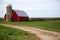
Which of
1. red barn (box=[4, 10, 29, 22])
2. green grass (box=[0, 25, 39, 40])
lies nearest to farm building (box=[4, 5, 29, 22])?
red barn (box=[4, 10, 29, 22])

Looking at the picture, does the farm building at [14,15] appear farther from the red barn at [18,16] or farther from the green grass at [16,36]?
the green grass at [16,36]

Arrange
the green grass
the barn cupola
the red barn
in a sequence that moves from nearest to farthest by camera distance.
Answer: the green grass < the red barn < the barn cupola

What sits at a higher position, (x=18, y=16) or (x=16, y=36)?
(x=16, y=36)

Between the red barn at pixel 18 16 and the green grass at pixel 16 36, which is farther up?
the green grass at pixel 16 36

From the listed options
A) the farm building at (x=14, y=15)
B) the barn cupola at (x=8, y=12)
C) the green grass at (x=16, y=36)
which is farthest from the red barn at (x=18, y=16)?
the green grass at (x=16, y=36)

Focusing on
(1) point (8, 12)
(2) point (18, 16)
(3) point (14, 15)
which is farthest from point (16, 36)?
(1) point (8, 12)

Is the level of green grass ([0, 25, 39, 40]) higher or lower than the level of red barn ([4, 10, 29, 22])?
higher

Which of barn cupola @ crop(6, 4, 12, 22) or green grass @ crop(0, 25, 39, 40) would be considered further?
barn cupola @ crop(6, 4, 12, 22)

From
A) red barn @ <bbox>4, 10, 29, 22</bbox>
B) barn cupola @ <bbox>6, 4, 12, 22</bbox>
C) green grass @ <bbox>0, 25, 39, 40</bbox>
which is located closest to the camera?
green grass @ <bbox>0, 25, 39, 40</bbox>

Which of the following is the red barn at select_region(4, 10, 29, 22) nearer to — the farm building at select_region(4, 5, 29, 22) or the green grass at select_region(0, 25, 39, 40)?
the farm building at select_region(4, 5, 29, 22)

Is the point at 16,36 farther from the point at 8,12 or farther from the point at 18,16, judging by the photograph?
the point at 8,12

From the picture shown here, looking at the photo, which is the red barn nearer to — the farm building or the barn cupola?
the farm building

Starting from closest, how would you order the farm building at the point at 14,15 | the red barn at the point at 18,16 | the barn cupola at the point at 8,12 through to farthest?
the red barn at the point at 18,16 → the farm building at the point at 14,15 → the barn cupola at the point at 8,12

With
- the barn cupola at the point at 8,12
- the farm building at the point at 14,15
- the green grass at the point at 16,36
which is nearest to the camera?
the green grass at the point at 16,36
